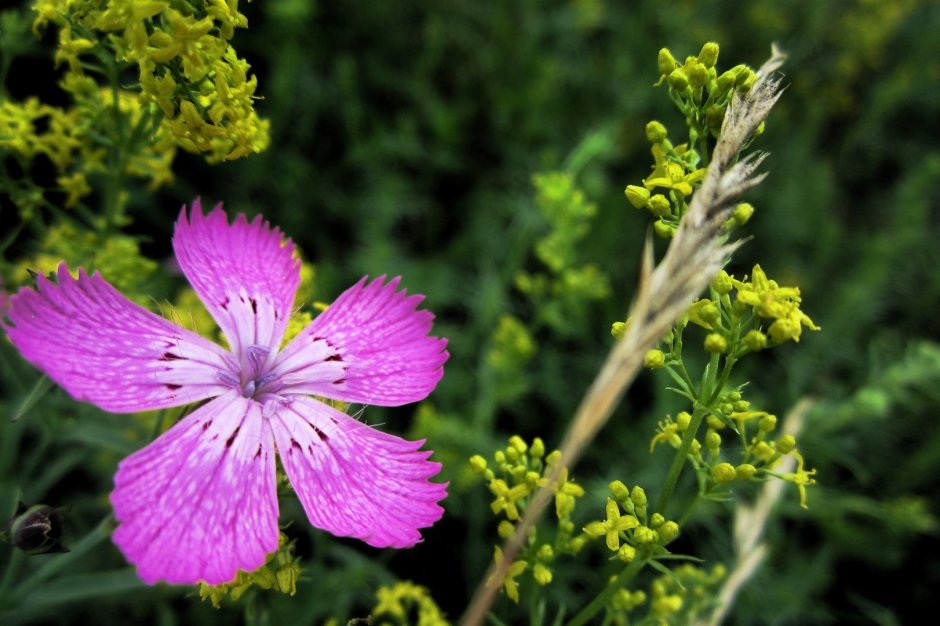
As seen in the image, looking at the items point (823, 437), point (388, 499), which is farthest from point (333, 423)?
point (823, 437)

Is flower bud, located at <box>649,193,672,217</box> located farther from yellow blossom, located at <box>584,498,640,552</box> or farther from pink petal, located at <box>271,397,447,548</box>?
pink petal, located at <box>271,397,447,548</box>

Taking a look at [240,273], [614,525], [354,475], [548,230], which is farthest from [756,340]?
[548,230]

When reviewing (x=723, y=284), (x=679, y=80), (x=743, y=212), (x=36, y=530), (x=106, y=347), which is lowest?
(x=36, y=530)

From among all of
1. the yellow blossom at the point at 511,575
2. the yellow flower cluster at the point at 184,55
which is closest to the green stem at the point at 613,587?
the yellow blossom at the point at 511,575

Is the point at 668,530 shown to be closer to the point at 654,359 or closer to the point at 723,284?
the point at 654,359

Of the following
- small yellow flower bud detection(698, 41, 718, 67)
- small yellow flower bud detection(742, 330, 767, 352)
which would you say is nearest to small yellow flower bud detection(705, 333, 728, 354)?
small yellow flower bud detection(742, 330, 767, 352)

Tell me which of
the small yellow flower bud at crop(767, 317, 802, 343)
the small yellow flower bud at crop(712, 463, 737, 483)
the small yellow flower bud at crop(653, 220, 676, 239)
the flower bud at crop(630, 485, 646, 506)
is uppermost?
the small yellow flower bud at crop(653, 220, 676, 239)

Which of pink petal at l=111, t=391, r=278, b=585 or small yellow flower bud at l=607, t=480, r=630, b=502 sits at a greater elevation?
small yellow flower bud at l=607, t=480, r=630, b=502
